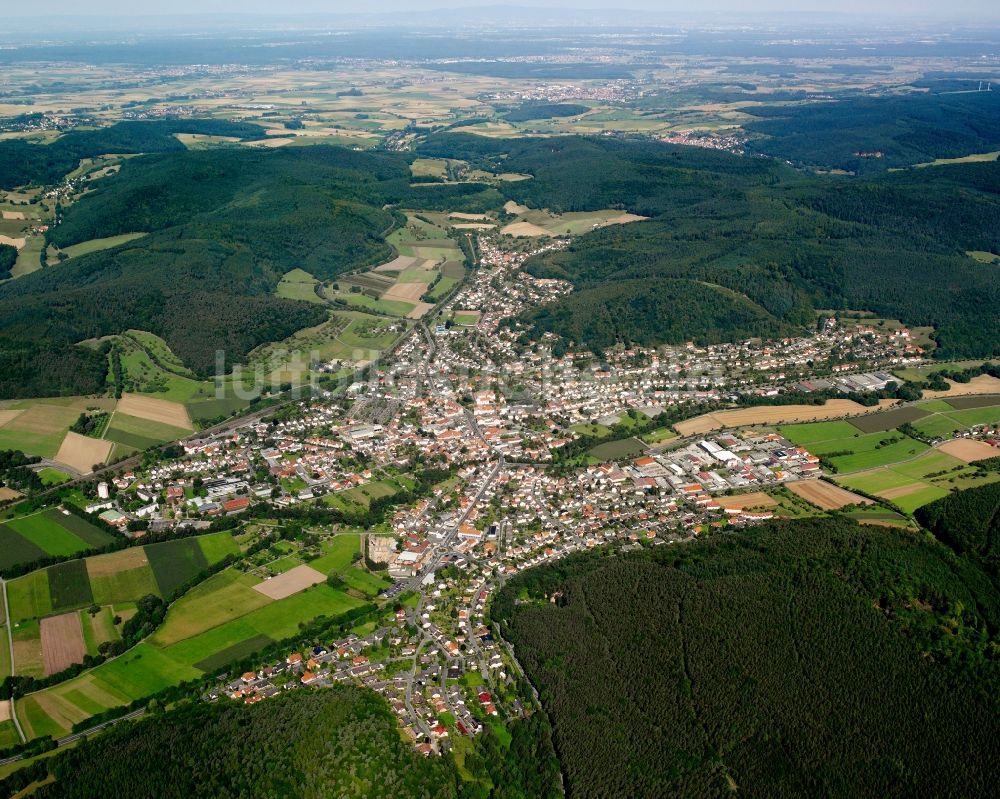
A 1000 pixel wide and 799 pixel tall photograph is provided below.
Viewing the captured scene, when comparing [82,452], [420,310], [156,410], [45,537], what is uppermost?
[45,537]

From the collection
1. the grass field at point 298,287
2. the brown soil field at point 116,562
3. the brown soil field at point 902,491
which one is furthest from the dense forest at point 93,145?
the brown soil field at point 902,491

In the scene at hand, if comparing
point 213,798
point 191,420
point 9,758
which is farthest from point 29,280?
point 213,798

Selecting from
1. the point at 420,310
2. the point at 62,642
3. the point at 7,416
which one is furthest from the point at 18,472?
the point at 420,310

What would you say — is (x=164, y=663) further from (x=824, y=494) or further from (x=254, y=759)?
(x=824, y=494)

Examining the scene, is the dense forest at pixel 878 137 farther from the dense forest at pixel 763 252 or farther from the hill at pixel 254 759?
the hill at pixel 254 759

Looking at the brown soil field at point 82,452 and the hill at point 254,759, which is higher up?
the hill at point 254,759

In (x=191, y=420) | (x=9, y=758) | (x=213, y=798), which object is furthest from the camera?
(x=191, y=420)

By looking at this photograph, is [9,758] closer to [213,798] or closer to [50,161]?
[213,798]
